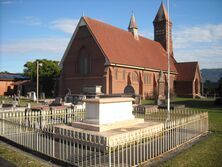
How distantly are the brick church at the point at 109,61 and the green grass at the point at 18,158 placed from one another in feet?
93.4

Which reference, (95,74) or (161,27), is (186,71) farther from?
(95,74)

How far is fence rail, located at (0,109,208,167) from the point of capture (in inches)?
321

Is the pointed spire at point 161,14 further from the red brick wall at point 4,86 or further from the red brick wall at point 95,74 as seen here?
the red brick wall at point 4,86

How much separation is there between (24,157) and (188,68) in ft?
176

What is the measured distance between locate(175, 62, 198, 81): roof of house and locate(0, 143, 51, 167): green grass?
50510 millimetres

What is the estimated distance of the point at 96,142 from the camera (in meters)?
8.28

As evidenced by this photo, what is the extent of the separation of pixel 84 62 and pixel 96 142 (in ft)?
116

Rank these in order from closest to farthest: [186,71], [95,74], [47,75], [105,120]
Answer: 1. [105,120]
2. [95,74]
3. [47,75]
4. [186,71]

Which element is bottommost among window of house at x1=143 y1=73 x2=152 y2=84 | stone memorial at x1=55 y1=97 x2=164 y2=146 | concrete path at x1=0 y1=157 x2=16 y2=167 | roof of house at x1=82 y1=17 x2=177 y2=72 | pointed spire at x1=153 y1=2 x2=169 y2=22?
concrete path at x1=0 y1=157 x2=16 y2=167

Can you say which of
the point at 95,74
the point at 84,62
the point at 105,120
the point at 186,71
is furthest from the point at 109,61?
the point at 186,71

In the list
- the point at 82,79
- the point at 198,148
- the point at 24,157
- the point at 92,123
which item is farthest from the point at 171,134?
the point at 82,79

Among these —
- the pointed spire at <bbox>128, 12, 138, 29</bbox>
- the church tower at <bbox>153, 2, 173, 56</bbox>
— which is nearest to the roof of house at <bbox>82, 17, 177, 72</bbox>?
the pointed spire at <bbox>128, 12, 138, 29</bbox>

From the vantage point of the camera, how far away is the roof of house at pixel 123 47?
39.6 m

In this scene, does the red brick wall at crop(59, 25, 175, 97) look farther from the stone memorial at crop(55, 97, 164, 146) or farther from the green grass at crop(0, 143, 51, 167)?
the green grass at crop(0, 143, 51, 167)
